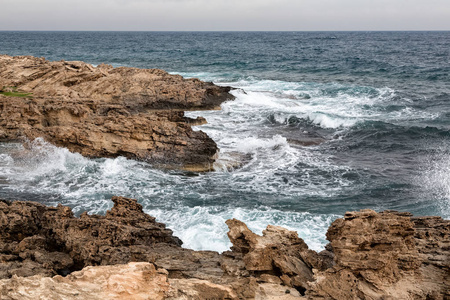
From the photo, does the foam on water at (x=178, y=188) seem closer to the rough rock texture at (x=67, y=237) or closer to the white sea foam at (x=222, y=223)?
the white sea foam at (x=222, y=223)

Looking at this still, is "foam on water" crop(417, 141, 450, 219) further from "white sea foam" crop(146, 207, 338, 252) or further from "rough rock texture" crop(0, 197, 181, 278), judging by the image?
"rough rock texture" crop(0, 197, 181, 278)

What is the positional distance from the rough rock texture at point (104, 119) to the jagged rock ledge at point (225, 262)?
31.9 ft

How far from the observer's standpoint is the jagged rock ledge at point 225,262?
7.29m

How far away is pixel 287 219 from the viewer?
54.4ft

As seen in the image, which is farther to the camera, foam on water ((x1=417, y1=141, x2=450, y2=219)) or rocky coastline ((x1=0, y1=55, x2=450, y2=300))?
foam on water ((x1=417, y1=141, x2=450, y2=219))

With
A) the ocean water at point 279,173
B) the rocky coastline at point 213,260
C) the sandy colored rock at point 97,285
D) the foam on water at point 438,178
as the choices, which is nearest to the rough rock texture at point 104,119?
the ocean water at point 279,173

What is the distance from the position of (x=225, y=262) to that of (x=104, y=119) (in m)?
15.2

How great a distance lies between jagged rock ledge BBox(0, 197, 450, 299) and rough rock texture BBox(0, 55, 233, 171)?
382 inches

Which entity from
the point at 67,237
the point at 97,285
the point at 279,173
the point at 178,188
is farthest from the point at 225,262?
the point at 279,173

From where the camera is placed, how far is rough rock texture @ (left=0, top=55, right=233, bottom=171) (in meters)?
22.1

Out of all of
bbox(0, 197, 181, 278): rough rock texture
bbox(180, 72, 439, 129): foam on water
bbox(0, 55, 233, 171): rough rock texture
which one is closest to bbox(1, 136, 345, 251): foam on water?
bbox(0, 55, 233, 171): rough rock texture

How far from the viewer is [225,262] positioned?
981 cm

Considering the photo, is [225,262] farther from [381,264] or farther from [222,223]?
[222,223]

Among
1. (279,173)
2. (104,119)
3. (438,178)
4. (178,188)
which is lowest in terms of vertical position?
(178,188)
